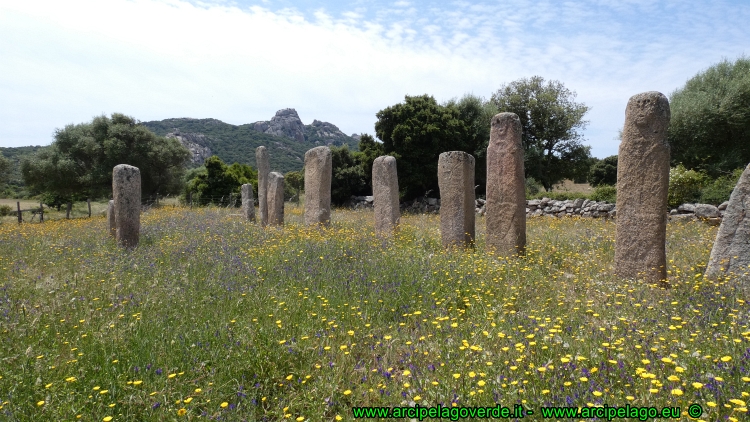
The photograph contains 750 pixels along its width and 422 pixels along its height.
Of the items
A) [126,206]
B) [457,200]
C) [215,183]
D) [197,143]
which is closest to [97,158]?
[215,183]

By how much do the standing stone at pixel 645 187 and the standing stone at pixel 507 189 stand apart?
2074 mm

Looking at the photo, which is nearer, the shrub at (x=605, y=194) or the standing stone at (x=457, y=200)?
the standing stone at (x=457, y=200)

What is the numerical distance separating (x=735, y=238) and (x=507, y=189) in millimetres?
3618

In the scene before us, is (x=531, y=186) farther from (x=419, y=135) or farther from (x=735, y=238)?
(x=735, y=238)

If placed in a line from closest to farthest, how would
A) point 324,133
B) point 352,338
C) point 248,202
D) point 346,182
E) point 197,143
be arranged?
point 352,338 < point 248,202 < point 346,182 < point 197,143 < point 324,133

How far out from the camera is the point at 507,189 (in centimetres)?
866

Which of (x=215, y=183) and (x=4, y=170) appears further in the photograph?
(x=215, y=183)

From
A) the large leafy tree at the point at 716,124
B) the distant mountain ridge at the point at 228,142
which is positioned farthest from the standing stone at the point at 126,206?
the distant mountain ridge at the point at 228,142

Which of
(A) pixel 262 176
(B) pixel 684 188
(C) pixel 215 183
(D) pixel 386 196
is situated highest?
(C) pixel 215 183

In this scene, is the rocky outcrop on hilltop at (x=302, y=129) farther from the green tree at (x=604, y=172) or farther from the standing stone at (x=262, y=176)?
the standing stone at (x=262, y=176)

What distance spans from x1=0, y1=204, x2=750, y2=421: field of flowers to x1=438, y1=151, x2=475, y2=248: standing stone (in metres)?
2.10

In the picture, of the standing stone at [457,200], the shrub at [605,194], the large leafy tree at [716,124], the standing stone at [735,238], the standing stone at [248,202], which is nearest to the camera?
the standing stone at [735,238]

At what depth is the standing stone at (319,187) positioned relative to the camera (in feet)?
45.4

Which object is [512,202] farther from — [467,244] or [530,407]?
[530,407]
